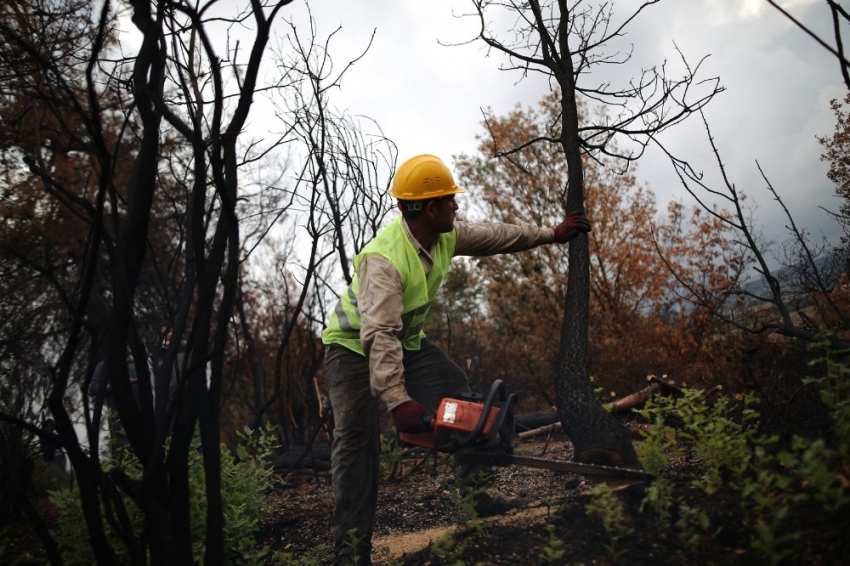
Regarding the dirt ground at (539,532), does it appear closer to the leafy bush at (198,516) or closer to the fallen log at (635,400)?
the leafy bush at (198,516)

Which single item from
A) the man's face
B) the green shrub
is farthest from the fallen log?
the man's face

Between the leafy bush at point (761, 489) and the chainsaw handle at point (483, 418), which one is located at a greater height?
the chainsaw handle at point (483, 418)

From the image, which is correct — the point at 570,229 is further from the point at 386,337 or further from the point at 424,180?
the point at 386,337

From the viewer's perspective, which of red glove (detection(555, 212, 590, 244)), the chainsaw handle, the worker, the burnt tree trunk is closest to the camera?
the chainsaw handle

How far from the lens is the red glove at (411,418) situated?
10.4 ft

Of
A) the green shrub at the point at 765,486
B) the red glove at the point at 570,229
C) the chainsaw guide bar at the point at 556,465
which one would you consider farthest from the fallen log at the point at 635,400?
the chainsaw guide bar at the point at 556,465

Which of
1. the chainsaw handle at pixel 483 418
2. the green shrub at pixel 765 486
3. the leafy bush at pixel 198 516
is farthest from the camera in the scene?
the leafy bush at pixel 198 516

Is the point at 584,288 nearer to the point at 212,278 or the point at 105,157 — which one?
the point at 212,278

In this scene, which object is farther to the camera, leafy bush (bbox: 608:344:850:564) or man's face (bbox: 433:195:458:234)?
man's face (bbox: 433:195:458:234)

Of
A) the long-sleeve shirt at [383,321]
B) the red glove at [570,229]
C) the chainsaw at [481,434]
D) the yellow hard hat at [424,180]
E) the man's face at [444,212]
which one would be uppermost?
the yellow hard hat at [424,180]

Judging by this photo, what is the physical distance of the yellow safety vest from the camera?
3.53m

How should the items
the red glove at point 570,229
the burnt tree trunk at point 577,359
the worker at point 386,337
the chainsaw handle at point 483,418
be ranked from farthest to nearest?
the red glove at point 570,229
the burnt tree trunk at point 577,359
the worker at point 386,337
the chainsaw handle at point 483,418

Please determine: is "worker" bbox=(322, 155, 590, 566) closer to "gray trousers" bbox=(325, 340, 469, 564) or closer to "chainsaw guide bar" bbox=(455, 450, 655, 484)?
"gray trousers" bbox=(325, 340, 469, 564)

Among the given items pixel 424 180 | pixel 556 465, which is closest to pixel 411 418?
pixel 556 465
